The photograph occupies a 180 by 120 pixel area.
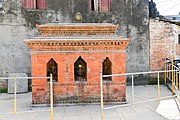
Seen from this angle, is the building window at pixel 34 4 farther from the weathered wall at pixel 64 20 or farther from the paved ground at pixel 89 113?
the paved ground at pixel 89 113

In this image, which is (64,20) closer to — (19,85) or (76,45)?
(19,85)

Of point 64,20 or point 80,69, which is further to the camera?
point 64,20

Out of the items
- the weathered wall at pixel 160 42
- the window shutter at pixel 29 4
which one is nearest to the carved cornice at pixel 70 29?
the window shutter at pixel 29 4

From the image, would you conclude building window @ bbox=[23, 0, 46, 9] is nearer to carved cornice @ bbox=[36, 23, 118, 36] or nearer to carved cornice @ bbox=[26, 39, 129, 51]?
carved cornice @ bbox=[36, 23, 118, 36]

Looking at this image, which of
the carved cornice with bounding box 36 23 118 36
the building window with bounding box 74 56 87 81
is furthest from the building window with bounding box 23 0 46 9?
the building window with bounding box 74 56 87 81

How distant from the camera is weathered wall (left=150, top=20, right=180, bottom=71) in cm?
1484

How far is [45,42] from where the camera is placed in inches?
356

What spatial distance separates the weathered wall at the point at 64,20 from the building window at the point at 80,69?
5320mm

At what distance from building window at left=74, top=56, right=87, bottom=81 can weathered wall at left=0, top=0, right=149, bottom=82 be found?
5.32 meters

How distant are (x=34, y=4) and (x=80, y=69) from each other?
21.1ft

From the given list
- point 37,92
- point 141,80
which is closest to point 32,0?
point 37,92

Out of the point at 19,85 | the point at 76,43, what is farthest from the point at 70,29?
the point at 19,85

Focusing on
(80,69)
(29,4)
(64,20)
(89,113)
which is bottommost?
(89,113)

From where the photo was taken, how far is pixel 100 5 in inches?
573
